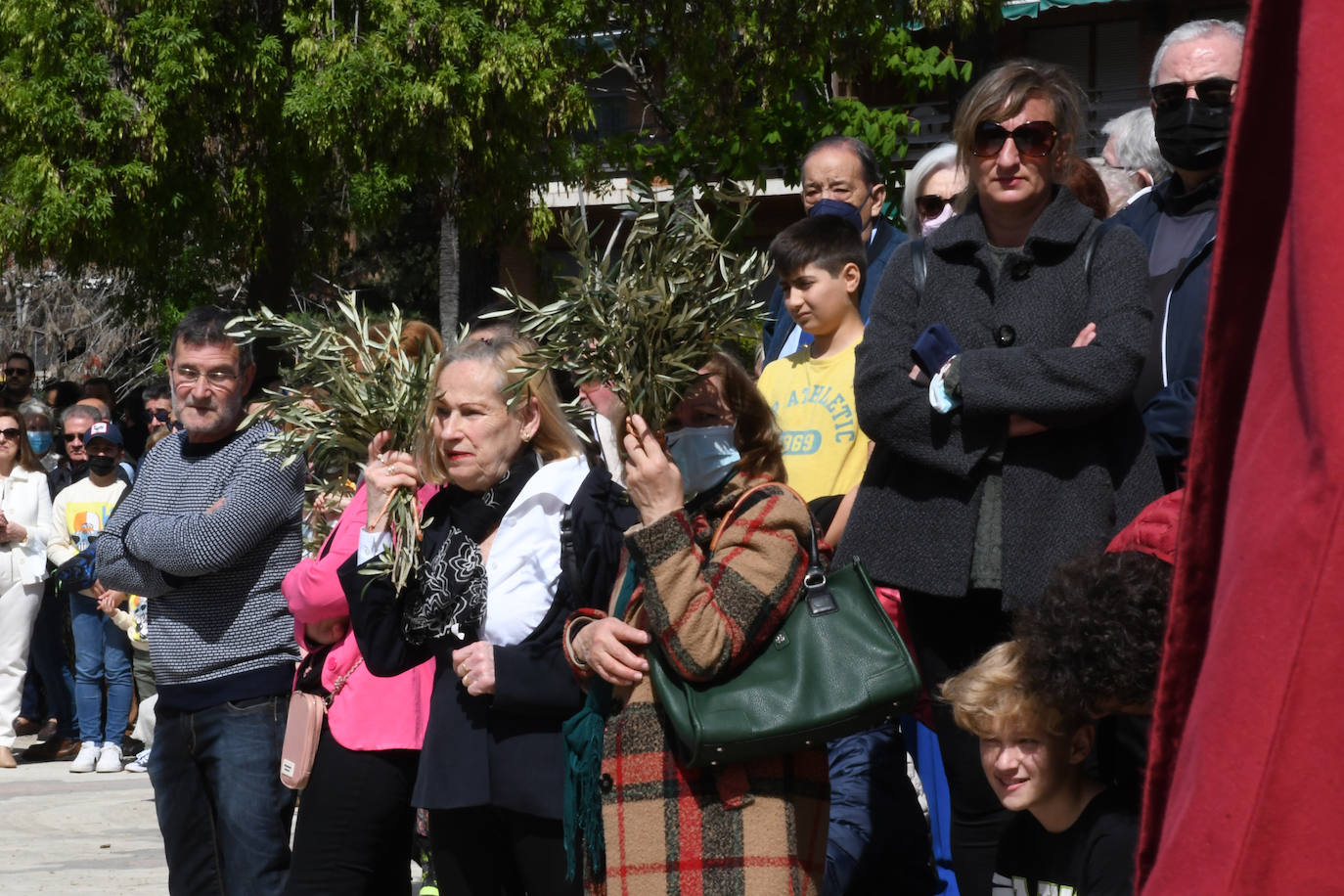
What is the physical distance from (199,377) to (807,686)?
2.64 meters

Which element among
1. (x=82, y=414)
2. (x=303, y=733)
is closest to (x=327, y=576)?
(x=303, y=733)

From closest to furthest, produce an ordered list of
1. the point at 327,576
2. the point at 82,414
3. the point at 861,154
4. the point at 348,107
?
the point at 327,576, the point at 861,154, the point at 82,414, the point at 348,107

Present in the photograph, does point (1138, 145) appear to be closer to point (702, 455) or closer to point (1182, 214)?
point (1182, 214)

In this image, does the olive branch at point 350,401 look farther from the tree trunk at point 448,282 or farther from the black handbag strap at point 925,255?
the tree trunk at point 448,282

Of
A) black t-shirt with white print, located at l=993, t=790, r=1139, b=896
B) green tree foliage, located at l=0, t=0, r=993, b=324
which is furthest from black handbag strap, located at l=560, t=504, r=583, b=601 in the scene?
green tree foliage, located at l=0, t=0, r=993, b=324

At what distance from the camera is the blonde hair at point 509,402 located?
414cm

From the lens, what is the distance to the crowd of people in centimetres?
320

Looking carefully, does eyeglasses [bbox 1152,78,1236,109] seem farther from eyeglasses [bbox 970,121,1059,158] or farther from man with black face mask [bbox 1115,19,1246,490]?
eyeglasses [bbox 970,121,1059,158]

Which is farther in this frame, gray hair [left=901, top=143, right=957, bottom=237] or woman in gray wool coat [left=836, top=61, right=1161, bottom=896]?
gray hair [left=901, top=143, right=957, bottom=237]

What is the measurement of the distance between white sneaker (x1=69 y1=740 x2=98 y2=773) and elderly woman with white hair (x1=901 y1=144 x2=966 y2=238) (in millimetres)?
7283

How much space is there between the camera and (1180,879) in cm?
83

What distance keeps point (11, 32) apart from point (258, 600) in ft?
38.0

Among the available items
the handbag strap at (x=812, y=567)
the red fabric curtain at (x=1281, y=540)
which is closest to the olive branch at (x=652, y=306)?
the handbag strap at (x=812, y=567)

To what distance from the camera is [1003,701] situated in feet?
9.91
